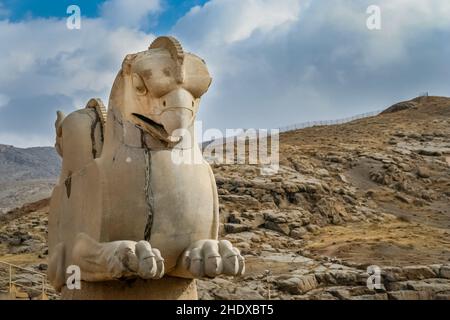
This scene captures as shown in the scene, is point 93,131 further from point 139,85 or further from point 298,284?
point 298,284

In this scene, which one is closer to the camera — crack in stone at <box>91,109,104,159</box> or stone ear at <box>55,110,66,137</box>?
crack in stone at <box>91,109,104,159</box>

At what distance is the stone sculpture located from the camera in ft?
17.5

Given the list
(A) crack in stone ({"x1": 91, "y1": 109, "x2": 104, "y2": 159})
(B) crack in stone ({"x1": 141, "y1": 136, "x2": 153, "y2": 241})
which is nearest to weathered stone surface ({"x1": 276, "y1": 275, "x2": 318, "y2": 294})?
(A) crack in stone ({"x1": 91, "y1": 109, "x2": 104, "y2": 159})

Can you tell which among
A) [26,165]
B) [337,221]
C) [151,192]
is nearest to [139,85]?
[151,192]

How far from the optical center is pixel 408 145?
103 feet

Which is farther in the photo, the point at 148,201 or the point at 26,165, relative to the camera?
the point at 26,165

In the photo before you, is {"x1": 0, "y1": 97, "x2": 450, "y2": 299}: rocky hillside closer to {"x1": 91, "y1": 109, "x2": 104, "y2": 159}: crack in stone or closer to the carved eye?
{"x1": 91, "y1": 109, "x2": 104, "y2": 159}: crack in stone

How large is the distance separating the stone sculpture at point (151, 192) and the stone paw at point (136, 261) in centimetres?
2

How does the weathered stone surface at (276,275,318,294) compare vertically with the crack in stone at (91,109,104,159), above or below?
below

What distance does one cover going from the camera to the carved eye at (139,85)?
554cm

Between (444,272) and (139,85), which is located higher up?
(139,85)

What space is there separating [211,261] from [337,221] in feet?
56.1

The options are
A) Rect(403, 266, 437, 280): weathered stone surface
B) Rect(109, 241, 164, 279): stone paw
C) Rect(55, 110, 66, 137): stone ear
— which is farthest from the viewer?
Rect(403, 266, 437, 280): weathered stone surface

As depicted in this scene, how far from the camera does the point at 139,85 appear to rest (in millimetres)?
5551
